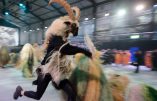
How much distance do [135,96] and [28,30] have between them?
3045cm

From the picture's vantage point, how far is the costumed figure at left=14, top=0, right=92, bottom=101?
10.3ft

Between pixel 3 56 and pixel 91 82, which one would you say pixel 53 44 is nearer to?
pixel 91 82

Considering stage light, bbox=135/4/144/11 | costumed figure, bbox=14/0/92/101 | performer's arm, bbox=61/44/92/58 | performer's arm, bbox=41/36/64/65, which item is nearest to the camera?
performer's arm, bbox=61/44/92/58

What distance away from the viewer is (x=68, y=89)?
3.06 m

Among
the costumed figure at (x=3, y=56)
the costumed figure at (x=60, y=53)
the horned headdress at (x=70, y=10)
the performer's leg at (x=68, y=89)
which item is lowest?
the costumed figure at (x=3, y=56)

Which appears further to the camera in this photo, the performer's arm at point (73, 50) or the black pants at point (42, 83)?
the black pants at point (42, 83)

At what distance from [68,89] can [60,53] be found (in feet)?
1.55

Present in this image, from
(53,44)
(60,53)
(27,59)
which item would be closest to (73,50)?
(60,53)

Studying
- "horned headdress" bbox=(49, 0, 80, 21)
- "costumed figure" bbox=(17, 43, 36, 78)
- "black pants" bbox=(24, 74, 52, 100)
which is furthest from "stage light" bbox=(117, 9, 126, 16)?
"black pants" bbox=(24, 74, 52, 100)

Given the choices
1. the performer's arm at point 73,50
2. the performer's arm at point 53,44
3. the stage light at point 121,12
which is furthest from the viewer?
the stage light at point 121,12

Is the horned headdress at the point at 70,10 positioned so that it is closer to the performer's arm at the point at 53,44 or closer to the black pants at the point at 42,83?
the performer's arm at the point at 53,44

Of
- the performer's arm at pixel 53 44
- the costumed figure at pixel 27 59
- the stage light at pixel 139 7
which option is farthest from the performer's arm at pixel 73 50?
the stage light at pixel 139 7

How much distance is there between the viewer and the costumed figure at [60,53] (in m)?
3.13

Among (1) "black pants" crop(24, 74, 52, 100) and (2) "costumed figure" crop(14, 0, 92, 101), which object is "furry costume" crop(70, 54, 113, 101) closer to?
(2) "costumed figure" crop(14, 0, 92, 101)
